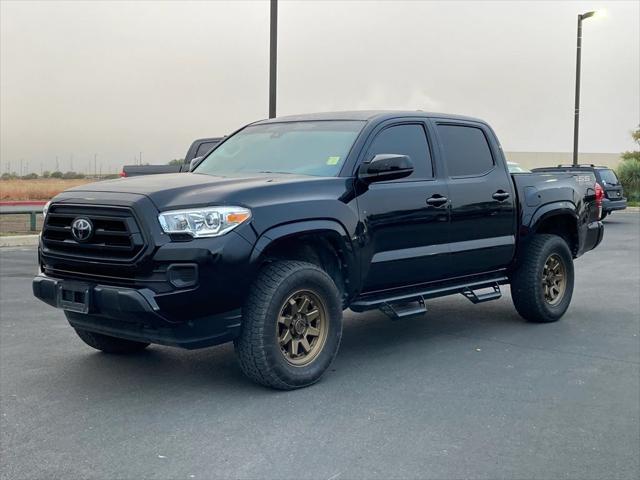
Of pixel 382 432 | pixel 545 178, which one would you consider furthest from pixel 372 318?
pixel 382 432

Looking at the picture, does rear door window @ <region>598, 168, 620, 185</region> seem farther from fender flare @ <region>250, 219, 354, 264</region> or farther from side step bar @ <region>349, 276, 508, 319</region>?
fender flare @ <region>250, 219, 354, 264</region>

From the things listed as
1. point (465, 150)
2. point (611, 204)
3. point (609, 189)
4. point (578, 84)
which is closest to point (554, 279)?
point (465, 150)

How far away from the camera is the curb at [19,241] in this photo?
17.0m

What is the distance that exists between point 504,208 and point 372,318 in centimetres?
Answer: 185

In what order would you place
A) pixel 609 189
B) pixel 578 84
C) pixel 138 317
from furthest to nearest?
pixel 578 84
pixel 609 189
pixel 138 317

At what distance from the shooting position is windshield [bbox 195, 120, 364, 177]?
21.6 feet

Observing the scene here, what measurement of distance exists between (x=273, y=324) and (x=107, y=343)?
1.85m

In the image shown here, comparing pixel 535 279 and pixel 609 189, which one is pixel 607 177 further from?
pixel 535 279

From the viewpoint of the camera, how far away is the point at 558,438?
4883mm

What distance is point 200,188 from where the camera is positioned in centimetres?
568

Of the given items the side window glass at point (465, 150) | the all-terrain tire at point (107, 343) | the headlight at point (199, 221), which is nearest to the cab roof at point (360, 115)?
the side window glass at point (465, 150)

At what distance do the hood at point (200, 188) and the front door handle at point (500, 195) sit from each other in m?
2.09

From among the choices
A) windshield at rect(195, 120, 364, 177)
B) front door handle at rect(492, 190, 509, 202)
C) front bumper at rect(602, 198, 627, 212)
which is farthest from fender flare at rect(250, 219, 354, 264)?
front bumper at rect(602, 198, 627, 212)

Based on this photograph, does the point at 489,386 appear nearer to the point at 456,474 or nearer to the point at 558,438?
the point at 558,438
